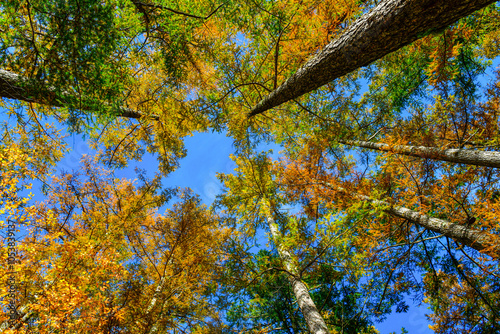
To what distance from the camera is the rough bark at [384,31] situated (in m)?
1.95

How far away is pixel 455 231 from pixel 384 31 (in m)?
4.64

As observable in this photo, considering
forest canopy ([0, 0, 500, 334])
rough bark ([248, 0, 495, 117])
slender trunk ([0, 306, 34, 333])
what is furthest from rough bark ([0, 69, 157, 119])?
slender trunk ([0, 306, 34, 333])

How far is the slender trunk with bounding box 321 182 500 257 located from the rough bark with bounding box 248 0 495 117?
8.14ft

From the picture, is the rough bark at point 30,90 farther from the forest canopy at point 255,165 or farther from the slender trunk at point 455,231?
the slender trunk at point 455,231

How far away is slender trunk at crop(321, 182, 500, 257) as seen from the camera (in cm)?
345

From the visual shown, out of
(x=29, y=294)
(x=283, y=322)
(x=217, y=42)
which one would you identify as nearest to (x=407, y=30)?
(x=217, y=42)

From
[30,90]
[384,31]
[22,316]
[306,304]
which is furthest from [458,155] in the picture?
[22,316]

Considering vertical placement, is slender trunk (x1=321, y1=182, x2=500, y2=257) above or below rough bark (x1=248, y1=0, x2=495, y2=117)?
below

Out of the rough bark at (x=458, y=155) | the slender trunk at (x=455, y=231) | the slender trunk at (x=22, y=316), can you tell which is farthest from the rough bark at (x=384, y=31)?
the slender trunk at (x=22, y=316)

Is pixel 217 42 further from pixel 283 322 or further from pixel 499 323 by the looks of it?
pixel 499 323

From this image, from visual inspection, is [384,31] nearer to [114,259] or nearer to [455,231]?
[455,231]

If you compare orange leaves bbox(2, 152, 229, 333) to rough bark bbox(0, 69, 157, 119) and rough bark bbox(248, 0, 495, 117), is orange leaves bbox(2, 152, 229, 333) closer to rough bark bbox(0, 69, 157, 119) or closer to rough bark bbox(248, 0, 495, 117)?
rough bark bbox(0, 69, 157, 119)

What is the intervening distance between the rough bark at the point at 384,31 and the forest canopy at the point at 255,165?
0.02m

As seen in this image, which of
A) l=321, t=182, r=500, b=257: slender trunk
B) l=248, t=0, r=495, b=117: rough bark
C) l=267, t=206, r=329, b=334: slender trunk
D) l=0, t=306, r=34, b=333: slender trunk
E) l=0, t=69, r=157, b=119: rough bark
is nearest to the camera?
l=248, t=0, r=495, b=117: rough bark
